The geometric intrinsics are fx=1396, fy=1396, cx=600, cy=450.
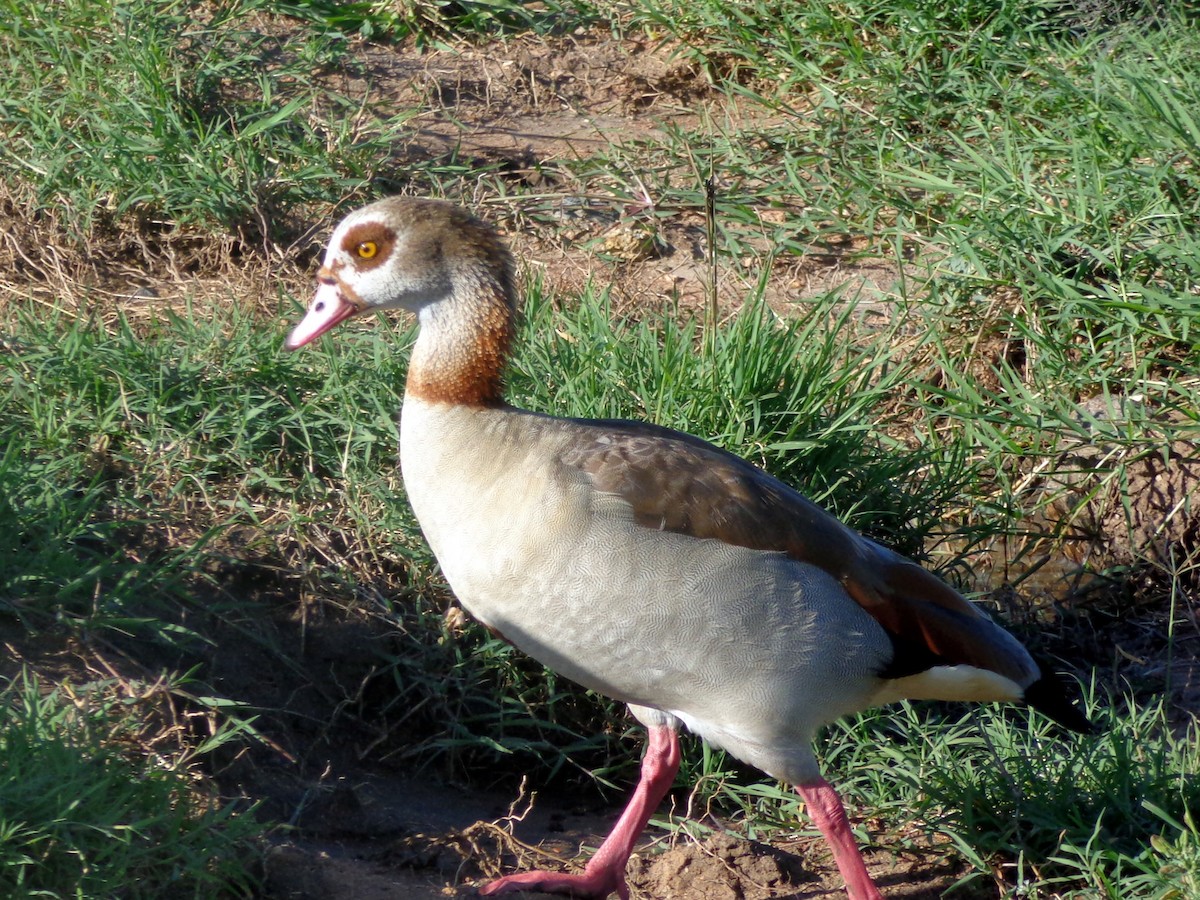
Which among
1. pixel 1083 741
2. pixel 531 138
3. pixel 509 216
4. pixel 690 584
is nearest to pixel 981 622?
pixel 1083 741

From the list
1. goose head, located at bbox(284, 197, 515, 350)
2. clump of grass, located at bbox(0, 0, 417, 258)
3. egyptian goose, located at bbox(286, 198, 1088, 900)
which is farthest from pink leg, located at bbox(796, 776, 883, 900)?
clump of grass, located at bbox(0, 0, 417, 258)

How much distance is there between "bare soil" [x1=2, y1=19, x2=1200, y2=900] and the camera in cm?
364

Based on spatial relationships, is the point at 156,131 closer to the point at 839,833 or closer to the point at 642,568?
the point at 642,568

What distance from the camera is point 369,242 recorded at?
→ 143 inches

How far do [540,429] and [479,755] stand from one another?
116cm

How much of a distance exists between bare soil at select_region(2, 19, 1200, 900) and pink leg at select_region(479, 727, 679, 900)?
0.36ft

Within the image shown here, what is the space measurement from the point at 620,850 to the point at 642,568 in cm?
87

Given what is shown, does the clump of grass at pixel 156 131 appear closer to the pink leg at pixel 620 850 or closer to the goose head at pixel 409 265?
the goose head at pixel 409 265

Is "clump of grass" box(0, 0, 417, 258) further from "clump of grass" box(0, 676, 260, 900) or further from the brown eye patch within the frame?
"clump of grass" box(0, 676, 260, 900)

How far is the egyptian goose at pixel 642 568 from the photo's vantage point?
3.31 m

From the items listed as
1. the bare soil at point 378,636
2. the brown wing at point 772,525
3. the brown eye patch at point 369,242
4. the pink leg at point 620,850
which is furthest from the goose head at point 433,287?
the pink leg at point 620,850

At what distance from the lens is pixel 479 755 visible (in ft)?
13.6

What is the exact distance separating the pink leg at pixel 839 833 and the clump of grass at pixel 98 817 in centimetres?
136

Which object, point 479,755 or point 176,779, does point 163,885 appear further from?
point 479,755
